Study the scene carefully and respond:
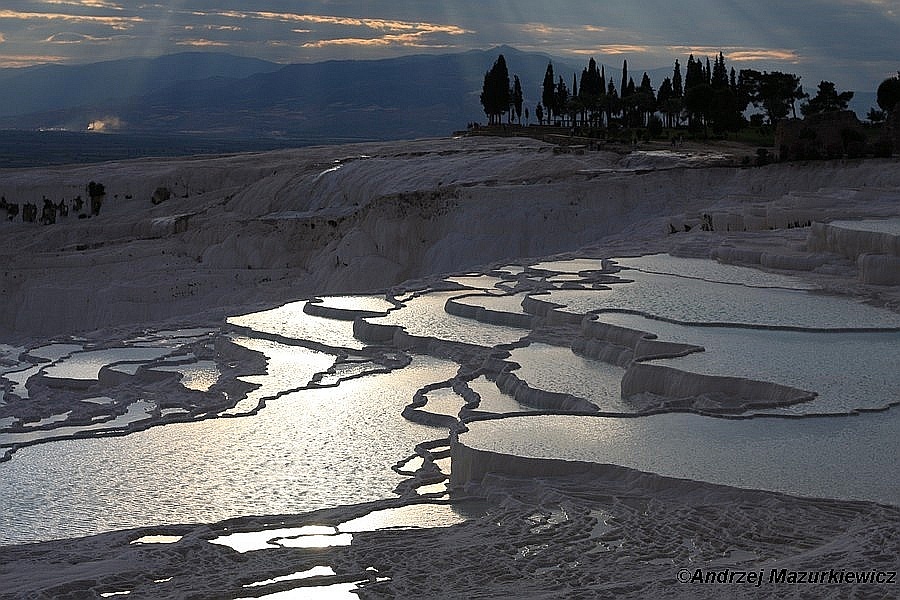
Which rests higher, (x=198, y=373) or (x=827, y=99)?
(x=827, y=99)

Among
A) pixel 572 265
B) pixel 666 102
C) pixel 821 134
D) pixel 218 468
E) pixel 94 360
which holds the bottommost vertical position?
pixel 94 360

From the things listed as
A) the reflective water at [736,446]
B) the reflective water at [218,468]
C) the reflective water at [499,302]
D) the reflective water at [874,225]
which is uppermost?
the reflective water at [874,225]

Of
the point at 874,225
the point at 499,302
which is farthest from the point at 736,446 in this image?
the point at 874,225

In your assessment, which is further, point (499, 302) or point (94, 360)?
point (499, 302)

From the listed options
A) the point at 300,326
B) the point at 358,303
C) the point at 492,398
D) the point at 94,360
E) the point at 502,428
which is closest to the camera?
the point at 502,428

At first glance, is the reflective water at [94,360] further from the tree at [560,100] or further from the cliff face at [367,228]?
the tree at [560,100]

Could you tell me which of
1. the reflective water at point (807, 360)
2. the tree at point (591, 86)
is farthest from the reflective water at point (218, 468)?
the tree at point (591, 86)

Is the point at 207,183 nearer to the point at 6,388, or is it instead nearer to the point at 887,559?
the point at 6,388

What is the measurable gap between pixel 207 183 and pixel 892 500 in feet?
117

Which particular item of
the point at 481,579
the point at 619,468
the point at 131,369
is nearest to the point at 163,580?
the point at 481,579

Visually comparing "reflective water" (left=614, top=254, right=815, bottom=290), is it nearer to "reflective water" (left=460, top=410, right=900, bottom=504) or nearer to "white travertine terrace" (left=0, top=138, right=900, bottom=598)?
"white travertine terrace" (left=0, top=138, right=900, bottom=598)

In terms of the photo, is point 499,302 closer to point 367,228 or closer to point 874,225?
point 874,225

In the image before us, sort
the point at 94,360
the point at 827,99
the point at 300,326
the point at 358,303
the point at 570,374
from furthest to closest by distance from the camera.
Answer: the point at 827,99, the point at 358,303, the point at 300,326, the point at 94,360, the point at 570,374

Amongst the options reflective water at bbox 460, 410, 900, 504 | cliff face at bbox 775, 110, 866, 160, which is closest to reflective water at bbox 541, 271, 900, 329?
reflective water at bbox 460, 410, 900, 504
